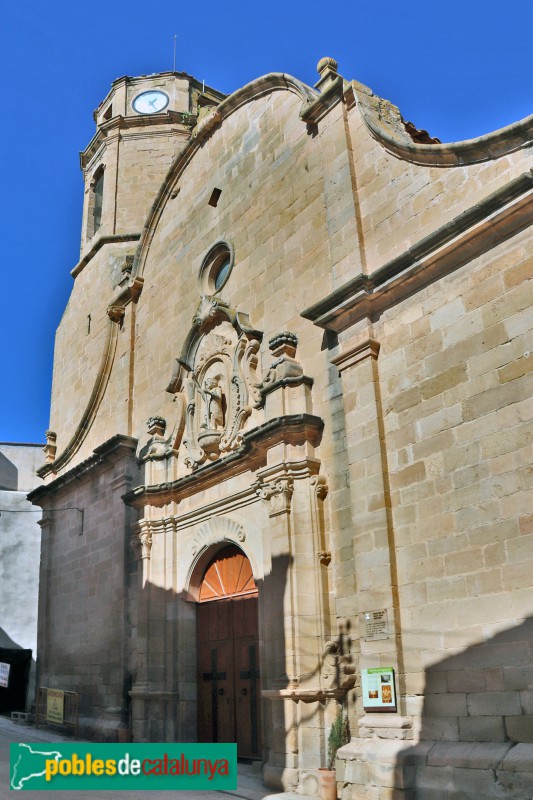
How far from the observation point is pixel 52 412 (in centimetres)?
1905

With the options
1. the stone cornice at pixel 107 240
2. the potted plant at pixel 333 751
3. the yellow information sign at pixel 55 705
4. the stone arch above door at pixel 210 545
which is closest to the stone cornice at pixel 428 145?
the stone arch above door at pixel 210 545

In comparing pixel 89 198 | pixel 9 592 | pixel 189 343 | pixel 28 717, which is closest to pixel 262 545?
pixel 189 343

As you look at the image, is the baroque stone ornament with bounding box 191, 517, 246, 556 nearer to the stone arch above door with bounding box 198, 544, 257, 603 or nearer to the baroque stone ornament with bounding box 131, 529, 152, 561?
the stone arch above door with bounding box 198, 544, 257, 603

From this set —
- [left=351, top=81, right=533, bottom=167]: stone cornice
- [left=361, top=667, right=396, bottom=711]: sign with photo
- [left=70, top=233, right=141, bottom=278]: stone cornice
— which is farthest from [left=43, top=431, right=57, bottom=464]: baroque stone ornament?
[left=361, top=667, right=396, bottom=711]: sign with photo

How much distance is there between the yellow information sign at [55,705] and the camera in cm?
1439

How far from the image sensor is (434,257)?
8.52 meters

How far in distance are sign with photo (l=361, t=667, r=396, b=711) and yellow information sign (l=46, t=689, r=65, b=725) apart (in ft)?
26.9

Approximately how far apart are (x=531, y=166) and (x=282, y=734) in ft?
22.9

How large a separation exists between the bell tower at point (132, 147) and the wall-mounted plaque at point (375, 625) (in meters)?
12.0

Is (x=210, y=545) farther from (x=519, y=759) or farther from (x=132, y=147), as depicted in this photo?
(x=132, y=147)

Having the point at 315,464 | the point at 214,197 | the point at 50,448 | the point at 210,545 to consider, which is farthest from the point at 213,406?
the point at 50,448

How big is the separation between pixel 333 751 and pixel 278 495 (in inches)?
121

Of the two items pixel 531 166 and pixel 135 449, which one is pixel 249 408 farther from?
pixel 531 166

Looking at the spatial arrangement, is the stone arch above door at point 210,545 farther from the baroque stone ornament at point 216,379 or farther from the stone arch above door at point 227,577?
the baroque stone ornament at point 216,379
